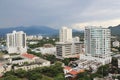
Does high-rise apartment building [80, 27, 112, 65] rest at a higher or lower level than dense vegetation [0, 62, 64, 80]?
higher

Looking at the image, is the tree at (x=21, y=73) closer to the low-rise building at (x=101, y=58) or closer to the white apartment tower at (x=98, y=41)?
the low-rise building at (x=101, y=58)

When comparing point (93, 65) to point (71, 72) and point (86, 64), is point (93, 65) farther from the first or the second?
point (71, 72)

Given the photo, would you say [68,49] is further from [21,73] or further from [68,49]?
[21,73]

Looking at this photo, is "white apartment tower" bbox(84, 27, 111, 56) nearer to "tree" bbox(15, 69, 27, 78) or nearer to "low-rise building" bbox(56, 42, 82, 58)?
"low-rise building" bbox(56, 42, 82, 58)

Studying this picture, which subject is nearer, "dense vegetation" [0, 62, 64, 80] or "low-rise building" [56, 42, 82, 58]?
"dense vegetation" [0, 62, 64, 80]

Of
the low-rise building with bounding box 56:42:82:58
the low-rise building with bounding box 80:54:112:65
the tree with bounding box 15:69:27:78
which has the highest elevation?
the low-rise building with bounding box 56:42:82:58

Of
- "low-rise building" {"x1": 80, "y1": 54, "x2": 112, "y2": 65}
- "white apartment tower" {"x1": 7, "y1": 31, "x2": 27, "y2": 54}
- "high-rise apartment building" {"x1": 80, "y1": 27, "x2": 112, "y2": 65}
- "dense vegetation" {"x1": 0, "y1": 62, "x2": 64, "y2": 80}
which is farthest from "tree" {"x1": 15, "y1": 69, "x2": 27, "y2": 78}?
"white apartment tower" {"x1": 7, "y1": 31, "x2": 27, "y2": 54}

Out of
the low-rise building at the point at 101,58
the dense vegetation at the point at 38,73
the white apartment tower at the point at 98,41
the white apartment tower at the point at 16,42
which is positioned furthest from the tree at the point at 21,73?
the white apartment tower at the point at 16,42

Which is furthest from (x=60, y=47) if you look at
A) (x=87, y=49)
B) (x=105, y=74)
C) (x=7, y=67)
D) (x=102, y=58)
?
(x=105, y=74)

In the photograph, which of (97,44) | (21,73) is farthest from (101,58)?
(21,73)
